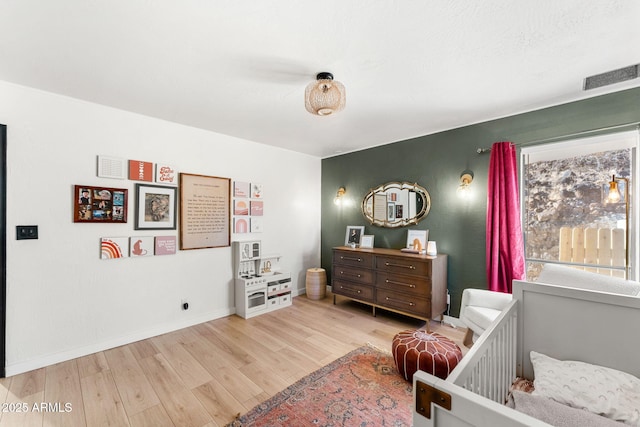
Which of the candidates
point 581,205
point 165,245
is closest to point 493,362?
point 581,205

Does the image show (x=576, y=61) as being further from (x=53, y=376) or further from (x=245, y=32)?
(x=53, y=376)

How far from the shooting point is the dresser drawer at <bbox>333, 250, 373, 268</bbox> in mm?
3543

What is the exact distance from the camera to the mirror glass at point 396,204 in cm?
353

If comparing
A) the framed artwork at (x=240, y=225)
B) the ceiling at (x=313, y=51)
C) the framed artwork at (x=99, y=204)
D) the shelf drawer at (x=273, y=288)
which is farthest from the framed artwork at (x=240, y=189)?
the shelf drawer at (x=273, y=288)

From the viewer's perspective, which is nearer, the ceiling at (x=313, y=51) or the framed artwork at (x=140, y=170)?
the ceiling at (x=313, y=51)

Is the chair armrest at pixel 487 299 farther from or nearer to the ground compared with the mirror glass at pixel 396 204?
nearer to the ground

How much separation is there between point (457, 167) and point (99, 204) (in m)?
3.83

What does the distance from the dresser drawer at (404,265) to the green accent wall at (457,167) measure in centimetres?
50

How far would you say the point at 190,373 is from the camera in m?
2.21

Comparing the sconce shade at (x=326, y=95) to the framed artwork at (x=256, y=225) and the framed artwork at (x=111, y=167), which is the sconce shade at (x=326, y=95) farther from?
the framed artwork at (x=256, y=225)

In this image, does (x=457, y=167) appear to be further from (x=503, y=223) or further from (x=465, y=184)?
(x=503, y=223)

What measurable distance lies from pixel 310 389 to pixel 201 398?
2.57 ft

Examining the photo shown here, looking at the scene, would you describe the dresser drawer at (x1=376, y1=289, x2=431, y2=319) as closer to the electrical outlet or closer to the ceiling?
the ceiling

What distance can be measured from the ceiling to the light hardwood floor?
2.35 m
